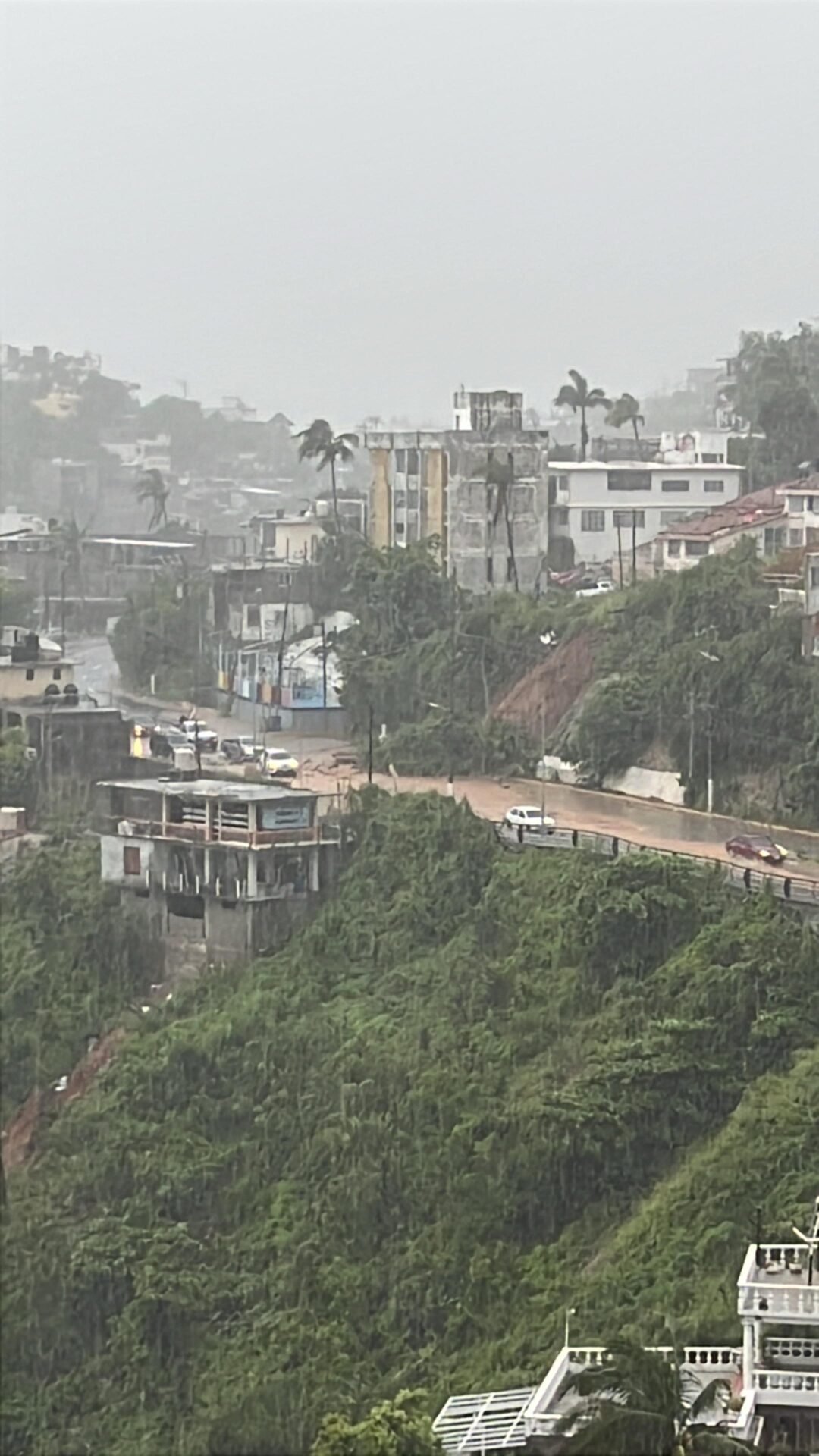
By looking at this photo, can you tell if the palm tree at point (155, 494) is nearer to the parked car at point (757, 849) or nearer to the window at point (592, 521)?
the window at point (592, 521)

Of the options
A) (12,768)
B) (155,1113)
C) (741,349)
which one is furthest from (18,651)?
(741,349)

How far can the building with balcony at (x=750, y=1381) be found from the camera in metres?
4.14

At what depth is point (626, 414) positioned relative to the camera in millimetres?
9945

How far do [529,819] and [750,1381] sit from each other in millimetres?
3041

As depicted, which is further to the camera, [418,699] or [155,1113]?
[418,699]

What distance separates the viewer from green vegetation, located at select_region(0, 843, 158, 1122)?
6.77 m

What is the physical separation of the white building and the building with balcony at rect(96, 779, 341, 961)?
79.8 inches

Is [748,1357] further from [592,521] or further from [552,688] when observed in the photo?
[592,521]

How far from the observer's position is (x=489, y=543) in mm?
8828

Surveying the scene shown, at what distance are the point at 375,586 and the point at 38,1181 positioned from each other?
8.92 ft

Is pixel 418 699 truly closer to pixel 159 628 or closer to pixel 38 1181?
pixel 159 628

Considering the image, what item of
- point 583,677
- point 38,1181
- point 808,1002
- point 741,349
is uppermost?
point 741,349

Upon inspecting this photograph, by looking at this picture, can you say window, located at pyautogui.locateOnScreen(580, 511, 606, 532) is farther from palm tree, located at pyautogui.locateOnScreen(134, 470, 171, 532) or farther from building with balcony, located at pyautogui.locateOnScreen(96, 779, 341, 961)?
building with balcony, located at pyautogui.locateOnScreen(96, 779, 341, 961)

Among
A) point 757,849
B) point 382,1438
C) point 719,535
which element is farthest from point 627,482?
point 382,1438
